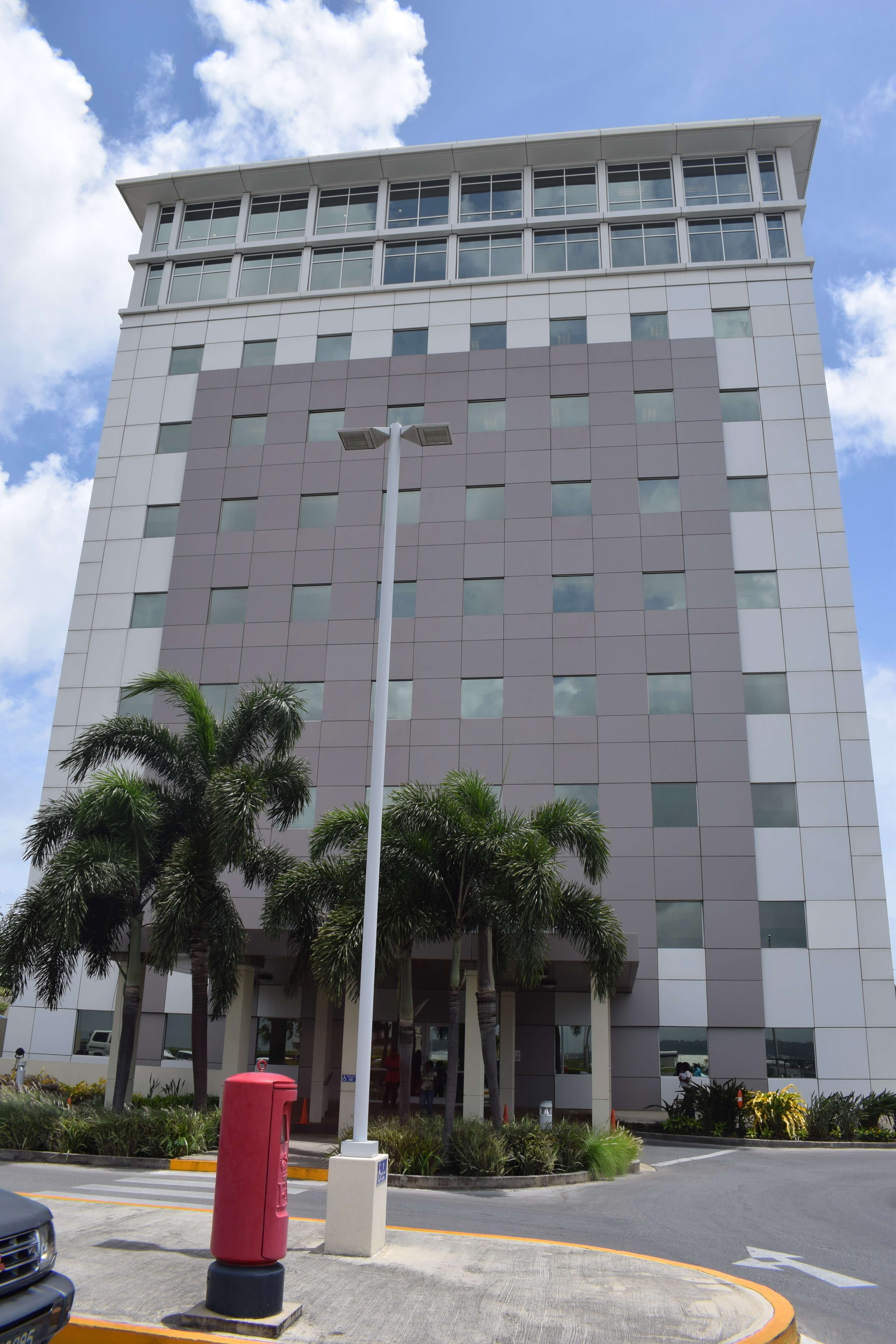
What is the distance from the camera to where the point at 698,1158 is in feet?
71.1

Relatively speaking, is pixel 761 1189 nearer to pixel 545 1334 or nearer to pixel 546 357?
pixel 545 1334

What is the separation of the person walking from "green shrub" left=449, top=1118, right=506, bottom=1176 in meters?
8.33

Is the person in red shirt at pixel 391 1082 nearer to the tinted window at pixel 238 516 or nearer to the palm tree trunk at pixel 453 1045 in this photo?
the palm tree trunk at pixel 453 1045

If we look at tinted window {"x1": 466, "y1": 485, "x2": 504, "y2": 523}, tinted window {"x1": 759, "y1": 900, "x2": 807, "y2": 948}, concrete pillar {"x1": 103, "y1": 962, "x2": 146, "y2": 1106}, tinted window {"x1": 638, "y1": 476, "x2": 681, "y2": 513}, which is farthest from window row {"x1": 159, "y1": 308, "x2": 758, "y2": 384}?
concrete pillar {"x1": 103, "y1": 962, "x2": 146, "y2": 1106}

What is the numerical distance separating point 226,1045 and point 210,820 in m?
6.36

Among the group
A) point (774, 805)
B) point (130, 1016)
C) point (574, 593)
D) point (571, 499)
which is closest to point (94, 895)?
point (130, 1016)

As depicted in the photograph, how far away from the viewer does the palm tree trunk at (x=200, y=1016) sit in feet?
68.1

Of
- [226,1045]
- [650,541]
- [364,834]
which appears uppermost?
[650,541]

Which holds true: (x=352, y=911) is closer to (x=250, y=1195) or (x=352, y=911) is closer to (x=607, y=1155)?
(x=607, y=1155)

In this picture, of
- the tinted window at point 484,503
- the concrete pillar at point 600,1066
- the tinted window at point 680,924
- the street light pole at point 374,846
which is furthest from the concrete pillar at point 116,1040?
the tinted window at point 484,503

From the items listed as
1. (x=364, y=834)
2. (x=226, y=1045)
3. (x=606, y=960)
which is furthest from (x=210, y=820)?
(x=606, y=960)

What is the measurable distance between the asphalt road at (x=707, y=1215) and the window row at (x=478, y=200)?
34.2 metres

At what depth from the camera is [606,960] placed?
19609 mm

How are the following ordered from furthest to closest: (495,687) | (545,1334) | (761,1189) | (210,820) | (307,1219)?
(495,687)
(210,820)
(761,1189)
(307,1219)
(545,1334)
